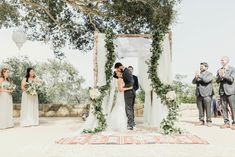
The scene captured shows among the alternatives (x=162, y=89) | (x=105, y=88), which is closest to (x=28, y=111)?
(x=105, y=88)

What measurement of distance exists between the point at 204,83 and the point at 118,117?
2.87 m

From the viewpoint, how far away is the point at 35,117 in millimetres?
12883

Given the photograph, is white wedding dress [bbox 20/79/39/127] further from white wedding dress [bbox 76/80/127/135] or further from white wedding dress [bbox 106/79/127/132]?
white wedding dress [bbox 106/79/127/132]

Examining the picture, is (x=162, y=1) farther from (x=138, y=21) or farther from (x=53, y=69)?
(x=53, y=69)

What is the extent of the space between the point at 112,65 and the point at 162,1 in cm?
313

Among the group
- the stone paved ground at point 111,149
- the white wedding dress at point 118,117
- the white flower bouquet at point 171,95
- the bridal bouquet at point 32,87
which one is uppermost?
the bridal bouquet at point 32,87

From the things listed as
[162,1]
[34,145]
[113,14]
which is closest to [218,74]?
[162,1]

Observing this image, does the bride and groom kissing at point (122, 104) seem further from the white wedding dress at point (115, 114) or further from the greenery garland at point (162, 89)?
the greenery garland at point (162, 89)

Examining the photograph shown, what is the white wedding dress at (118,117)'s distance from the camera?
10.8 metres

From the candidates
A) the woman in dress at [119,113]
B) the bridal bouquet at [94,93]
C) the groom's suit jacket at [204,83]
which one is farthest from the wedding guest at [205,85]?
→ the bridal bouquet at [94,93]

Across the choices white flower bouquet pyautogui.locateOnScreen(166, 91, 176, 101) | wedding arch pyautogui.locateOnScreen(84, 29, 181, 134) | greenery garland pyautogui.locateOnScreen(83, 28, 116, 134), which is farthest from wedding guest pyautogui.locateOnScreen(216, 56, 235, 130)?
greenery garland pyautogui.locateOnScreen(83, 28, 116, 134)

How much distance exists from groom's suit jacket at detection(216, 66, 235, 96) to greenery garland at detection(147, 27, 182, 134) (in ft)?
6.70

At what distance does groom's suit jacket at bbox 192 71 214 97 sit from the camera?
39.5ft

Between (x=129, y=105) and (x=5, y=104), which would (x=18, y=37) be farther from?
(x=129, y=105)
